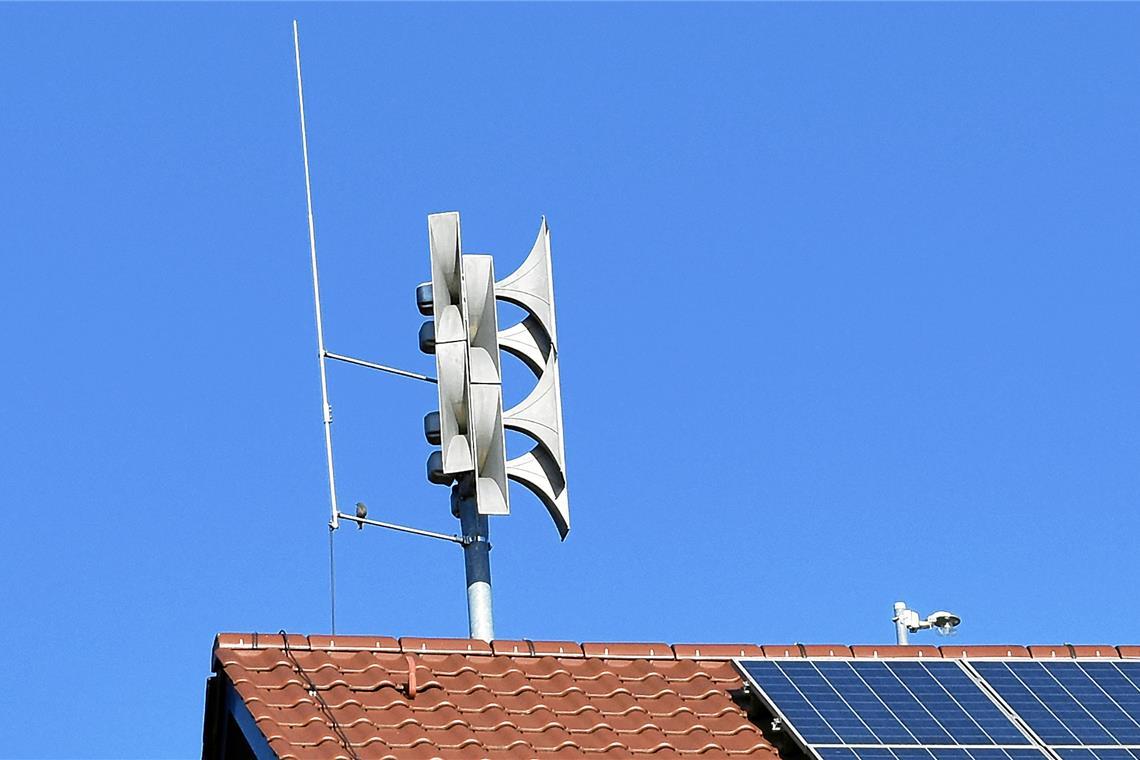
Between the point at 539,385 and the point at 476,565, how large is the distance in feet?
6.06

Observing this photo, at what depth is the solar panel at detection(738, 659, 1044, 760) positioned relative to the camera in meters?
17.8

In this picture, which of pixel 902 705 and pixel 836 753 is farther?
pixel 902 705

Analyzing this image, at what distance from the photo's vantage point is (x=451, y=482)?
→ 20500 millimetres

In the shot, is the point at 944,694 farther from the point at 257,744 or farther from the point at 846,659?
the point at 257,744

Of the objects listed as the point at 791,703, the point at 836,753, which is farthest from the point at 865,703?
the point at 836,753

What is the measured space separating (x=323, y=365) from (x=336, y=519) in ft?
4.86

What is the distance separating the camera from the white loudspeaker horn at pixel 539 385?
20.7 m

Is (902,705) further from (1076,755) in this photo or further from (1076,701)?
(1076,701)

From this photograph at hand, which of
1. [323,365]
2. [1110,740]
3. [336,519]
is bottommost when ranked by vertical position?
[1110,740]

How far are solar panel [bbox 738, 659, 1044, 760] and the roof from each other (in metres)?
0.29

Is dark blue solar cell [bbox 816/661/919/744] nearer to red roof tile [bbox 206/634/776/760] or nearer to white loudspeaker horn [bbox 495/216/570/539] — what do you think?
red roof tile [bbox 206/634/776/760]

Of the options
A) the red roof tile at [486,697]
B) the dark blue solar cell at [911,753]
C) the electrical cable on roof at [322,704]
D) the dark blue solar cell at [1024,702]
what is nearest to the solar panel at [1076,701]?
the dark blue solar cell at [1024,702]

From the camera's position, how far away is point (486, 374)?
20.5m

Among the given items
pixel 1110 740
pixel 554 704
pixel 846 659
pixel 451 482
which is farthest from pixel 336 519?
pixel 1110 740
